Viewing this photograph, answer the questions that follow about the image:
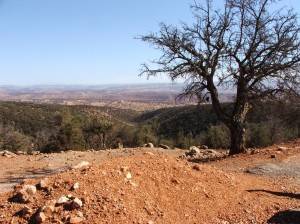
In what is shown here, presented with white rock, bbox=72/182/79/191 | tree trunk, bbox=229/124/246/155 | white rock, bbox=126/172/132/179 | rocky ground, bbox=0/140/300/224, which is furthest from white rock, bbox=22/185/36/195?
tree trunk, bbox=229/124/246/155

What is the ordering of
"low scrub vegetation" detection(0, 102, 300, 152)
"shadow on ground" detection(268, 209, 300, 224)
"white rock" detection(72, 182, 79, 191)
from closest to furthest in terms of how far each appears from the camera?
"white rock" detection(72, 182, 79, 191) < "shadow on ground" detection(268, 209, 300, 224) < "low scrub vegetation" detection(0, 102, 300, 152)

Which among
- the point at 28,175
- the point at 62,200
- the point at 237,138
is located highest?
the point at 62,200

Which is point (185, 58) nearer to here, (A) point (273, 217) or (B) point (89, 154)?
(B) point (89, 154)

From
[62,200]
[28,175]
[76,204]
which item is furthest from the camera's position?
[28,175]

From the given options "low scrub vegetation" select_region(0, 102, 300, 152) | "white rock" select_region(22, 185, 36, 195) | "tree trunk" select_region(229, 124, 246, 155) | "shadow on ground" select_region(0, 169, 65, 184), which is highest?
"white rock" select_region(22, 185, 36, 195)

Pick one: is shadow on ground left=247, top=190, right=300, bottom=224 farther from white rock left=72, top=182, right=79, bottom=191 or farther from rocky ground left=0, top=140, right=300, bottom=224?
white rock left=72, top=182, right=79, bottom=191

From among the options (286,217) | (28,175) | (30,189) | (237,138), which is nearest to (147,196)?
(30,189)

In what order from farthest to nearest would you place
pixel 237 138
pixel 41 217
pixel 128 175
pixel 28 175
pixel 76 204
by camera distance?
pixel 237 138
pixel 28 175
pixel 128 175
pixel 76 204
pixel 41 217

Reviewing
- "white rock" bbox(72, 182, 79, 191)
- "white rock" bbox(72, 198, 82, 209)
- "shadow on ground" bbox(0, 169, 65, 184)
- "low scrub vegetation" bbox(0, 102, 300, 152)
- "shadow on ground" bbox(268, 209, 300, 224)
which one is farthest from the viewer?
"low scrub vegetation" bbox(0, 102, 300, 152)

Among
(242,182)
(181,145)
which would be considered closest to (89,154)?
(242,182)

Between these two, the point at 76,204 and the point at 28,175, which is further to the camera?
the point at 28,175

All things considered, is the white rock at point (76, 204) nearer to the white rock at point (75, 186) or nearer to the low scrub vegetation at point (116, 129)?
the white rock at point (75, 186)

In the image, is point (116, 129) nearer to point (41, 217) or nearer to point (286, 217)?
point (286, 217)

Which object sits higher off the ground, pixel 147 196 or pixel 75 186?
pixel 75 186
